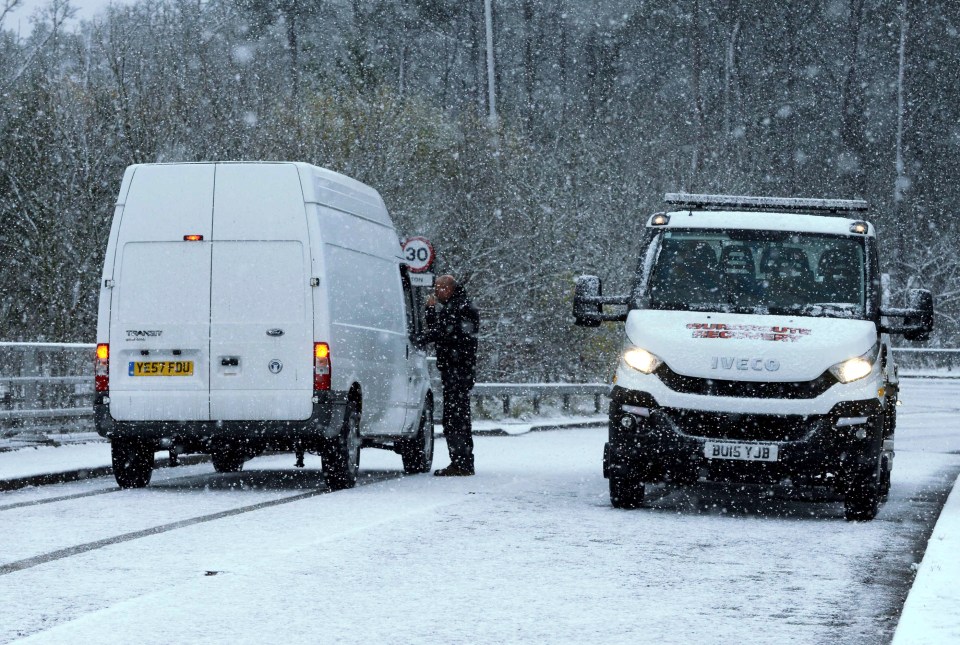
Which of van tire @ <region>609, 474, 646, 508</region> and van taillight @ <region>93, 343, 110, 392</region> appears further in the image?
van taillight @ <region>93, 343, 110, 392</region>

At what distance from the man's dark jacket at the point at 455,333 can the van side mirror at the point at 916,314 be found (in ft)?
15.1

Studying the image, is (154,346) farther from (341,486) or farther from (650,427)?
(650,427)

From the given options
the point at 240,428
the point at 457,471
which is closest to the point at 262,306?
the point at 240,428

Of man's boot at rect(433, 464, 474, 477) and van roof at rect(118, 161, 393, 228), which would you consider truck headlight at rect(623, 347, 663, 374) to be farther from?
man's boot at rect(433, 464, 474, 477)

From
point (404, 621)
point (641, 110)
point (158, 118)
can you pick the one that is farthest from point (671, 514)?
point (641, 110)

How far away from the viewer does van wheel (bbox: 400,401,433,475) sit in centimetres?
1639

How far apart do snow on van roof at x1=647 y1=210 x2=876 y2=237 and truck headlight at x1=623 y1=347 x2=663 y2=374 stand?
1.33 m

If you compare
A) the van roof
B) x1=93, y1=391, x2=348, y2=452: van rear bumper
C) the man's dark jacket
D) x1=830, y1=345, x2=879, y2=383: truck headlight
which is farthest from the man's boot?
x1=830, y1=345, x2=879, y2=383: truck headlight

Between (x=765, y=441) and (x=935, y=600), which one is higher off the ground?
(x=765, y=441)

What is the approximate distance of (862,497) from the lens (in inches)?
470

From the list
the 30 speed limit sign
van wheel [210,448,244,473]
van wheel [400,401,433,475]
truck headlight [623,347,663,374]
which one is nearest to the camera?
truck headlight [623,347,663,374]

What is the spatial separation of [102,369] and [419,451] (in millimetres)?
3988

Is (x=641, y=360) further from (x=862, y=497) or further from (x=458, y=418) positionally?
(x=458, y=418)

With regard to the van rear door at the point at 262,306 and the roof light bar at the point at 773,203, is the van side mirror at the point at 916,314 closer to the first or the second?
the roof light bar at the point at 773,203
